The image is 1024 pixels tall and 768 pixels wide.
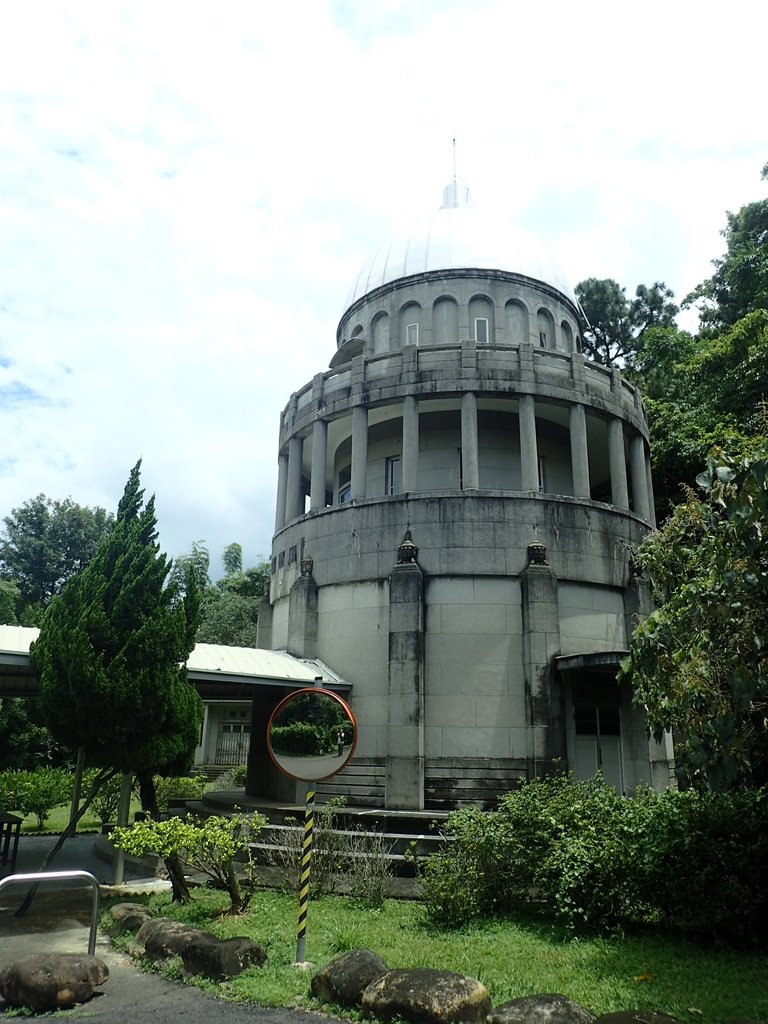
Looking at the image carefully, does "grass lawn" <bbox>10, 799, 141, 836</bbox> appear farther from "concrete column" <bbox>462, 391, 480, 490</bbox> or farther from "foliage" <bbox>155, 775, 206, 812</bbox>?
"concrete column" <bbox>462, 391, 480, 490</bbox>

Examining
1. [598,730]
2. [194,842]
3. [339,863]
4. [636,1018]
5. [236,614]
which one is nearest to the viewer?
[636,1018]

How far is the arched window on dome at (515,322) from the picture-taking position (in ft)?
77.5

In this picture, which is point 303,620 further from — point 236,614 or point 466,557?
point 236,614

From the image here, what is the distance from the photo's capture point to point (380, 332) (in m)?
24.8

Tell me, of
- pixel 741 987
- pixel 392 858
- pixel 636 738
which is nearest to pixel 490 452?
pixel 636 738

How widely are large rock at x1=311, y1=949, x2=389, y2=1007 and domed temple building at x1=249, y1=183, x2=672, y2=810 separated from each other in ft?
26.6

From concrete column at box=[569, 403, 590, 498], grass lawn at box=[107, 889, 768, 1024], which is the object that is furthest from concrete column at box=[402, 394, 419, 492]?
grass lawn at box=[107, 889, 768, 1024]

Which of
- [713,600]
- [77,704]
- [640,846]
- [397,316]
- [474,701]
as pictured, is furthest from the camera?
[397,316]

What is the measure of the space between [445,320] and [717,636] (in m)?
16.5

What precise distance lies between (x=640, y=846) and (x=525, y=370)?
12.6 metres

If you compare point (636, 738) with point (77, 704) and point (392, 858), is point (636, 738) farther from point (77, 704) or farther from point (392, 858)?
point (77, 704)

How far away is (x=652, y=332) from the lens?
33.2 meters

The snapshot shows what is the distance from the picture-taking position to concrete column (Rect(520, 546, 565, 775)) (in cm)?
1623

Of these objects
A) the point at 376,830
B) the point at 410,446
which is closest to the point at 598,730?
the point at 376,830
